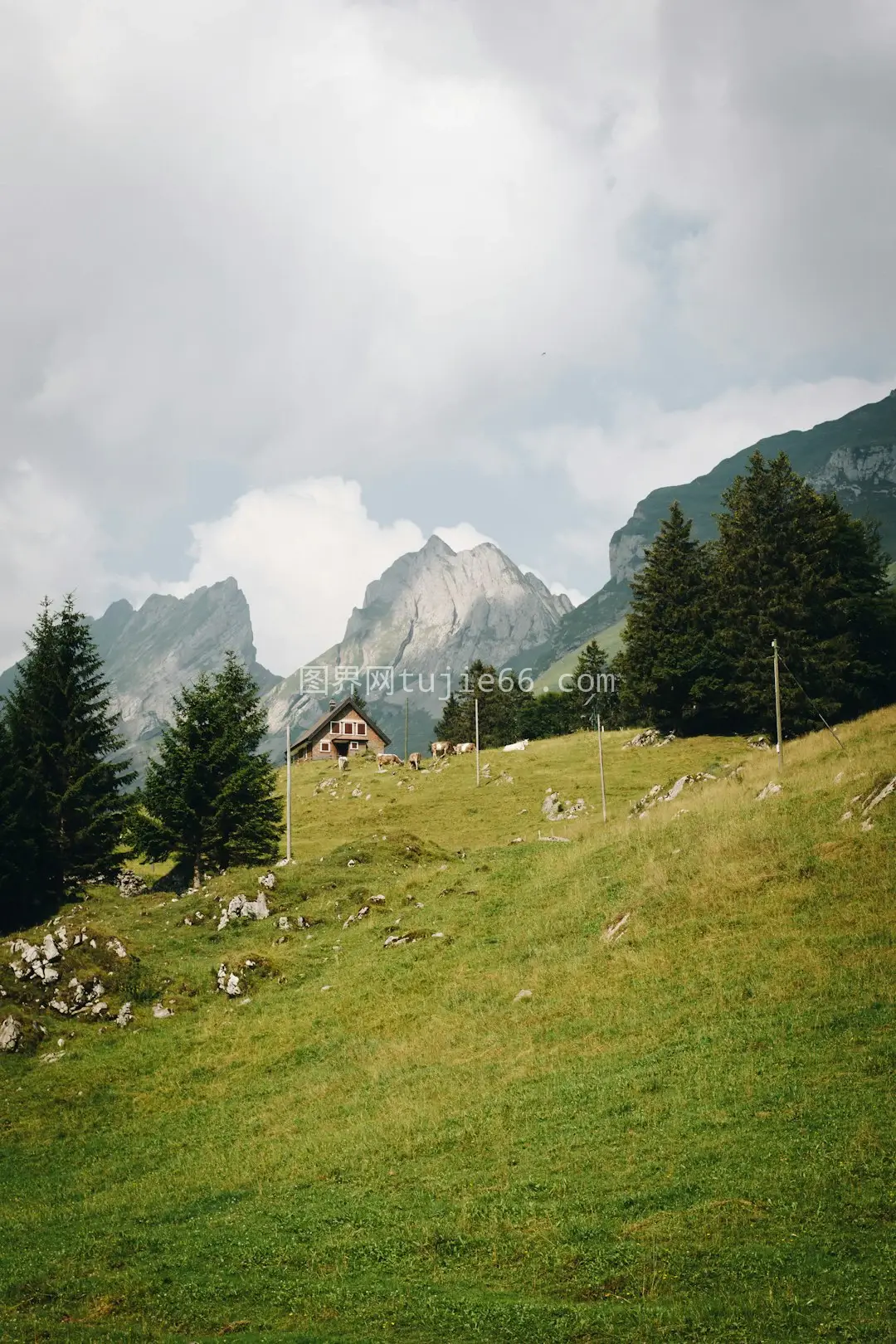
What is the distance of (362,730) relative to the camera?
129125mm

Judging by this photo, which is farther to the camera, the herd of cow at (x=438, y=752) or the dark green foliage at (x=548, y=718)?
the dark green foliage at (x=548, y=718)

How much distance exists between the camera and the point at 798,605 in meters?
70.1

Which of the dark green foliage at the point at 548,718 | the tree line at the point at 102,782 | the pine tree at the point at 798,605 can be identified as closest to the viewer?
the tree line at the point at 102,782

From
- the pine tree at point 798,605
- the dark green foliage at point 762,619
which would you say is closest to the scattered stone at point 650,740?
the dark green foliage at point 762,619

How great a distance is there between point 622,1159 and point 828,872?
561 inches

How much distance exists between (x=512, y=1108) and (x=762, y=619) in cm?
6017

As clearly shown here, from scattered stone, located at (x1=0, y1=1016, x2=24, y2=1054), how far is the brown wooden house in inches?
3632

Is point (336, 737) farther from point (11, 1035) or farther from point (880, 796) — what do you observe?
point (880, 796)

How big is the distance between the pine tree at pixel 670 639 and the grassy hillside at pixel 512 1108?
123ft

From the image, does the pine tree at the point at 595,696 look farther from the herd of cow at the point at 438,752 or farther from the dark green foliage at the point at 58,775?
the dark green foliage at the point at 58,775

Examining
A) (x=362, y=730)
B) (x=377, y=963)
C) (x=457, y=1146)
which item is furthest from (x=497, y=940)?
(x=362, y=730)

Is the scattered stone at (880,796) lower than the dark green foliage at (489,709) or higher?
lower

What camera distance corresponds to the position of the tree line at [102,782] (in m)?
52.8

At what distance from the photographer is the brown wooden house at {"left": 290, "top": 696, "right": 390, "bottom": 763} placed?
409 feet
